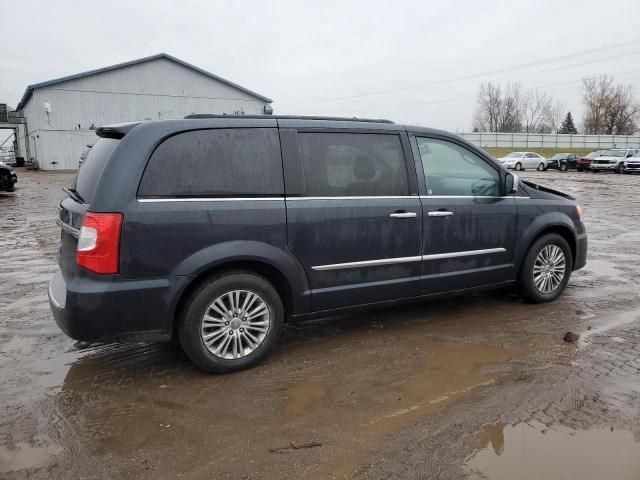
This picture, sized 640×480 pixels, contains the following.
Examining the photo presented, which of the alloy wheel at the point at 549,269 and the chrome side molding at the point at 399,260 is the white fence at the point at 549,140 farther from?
the chrome side molding at the point at 399,260

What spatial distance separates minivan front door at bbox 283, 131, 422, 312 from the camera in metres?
3.99

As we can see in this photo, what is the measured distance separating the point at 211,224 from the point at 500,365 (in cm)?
244

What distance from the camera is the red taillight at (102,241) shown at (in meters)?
3.32

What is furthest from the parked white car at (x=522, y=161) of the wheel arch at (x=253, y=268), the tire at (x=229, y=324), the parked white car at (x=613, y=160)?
the tire at (x=229, y=324)

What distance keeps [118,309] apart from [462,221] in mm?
3028

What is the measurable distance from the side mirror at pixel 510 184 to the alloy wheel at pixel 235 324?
8.88 feet

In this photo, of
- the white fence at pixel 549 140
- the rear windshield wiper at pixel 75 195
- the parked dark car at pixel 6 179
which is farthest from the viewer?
the white fence at pixel 549 140

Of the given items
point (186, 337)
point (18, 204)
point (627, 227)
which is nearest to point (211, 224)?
point (186, 337)

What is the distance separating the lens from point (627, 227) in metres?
10.7

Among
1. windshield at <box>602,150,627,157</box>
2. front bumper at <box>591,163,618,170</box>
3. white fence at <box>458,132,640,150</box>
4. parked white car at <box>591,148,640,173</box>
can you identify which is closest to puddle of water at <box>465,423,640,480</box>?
front bumper at <box>591,163,618,170</box>

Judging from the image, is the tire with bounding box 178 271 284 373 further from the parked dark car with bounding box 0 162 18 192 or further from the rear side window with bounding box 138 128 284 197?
the parked dark car with bounding box 0 162 18 192

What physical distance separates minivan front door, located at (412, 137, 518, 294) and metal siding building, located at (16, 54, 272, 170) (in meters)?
32.3

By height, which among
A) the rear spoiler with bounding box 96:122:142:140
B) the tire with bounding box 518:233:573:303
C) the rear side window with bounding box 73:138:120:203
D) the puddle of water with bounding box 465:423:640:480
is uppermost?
the rear spoiler with bounding box 96:122:142:140

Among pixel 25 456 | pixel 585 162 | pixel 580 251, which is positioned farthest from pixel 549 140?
pixel 25 456
